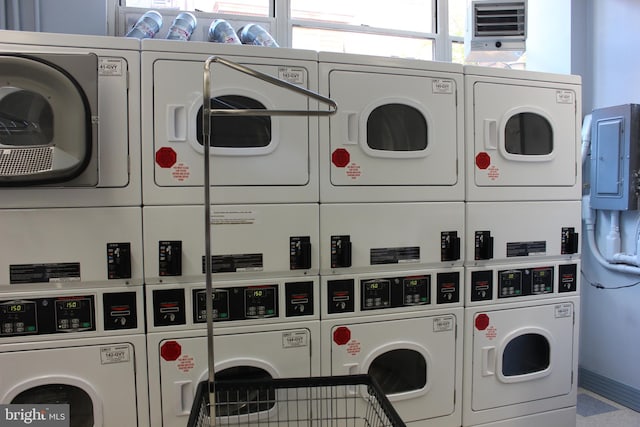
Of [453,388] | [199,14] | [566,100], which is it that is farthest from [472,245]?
[199,14]

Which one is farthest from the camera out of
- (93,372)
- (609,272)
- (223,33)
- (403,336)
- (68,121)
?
(609,272)

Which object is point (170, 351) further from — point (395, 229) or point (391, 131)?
point (391, 131)

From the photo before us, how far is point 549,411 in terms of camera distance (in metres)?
2.30

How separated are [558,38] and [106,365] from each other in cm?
363

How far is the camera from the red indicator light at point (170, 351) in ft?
5.82

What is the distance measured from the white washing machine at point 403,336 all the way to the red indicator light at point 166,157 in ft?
2.87

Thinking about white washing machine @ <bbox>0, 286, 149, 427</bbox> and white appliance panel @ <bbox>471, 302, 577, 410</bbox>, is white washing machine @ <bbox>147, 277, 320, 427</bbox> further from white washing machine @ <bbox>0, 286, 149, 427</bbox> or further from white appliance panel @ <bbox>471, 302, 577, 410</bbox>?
white appliance panel @ <bbox>471, 302, 577, 410</bbox>

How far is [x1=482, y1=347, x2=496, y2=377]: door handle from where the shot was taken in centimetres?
215

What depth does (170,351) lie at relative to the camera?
1780mm

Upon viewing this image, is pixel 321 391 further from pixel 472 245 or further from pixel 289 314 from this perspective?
pixel 472 245

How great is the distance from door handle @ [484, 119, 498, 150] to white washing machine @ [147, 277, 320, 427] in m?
1.16

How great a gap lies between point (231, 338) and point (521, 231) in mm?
1605

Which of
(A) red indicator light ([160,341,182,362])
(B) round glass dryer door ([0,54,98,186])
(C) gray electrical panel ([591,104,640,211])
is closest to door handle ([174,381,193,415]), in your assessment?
(A) red indicator light ([160,341,182,362])

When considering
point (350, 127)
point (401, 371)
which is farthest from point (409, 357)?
point (350, 127)
